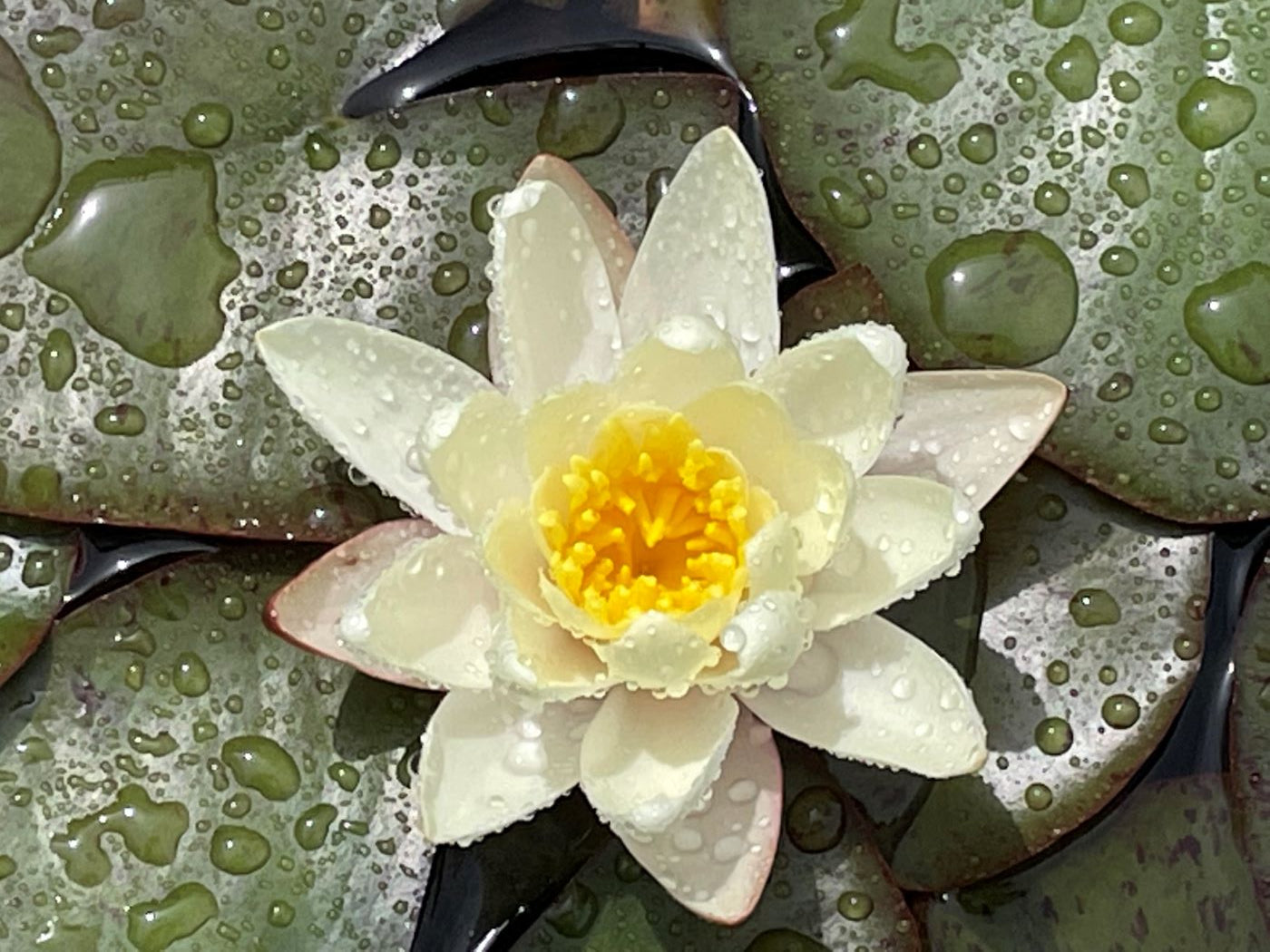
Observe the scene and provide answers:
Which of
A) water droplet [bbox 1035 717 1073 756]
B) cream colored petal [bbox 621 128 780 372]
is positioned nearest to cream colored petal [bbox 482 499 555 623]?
cream colored petal [bbox 621 128 780 372]

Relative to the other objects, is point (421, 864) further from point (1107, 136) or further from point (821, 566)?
point (1107, 136)

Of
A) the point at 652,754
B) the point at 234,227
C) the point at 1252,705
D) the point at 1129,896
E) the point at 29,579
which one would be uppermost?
the point at 234,227

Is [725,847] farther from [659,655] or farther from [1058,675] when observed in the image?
[1058,675]

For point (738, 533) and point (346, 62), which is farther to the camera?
point (346, 62)

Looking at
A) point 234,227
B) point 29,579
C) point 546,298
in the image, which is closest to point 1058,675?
point 546,298

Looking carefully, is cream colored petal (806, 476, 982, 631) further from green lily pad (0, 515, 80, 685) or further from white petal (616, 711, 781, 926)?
green lily pad (0, 515, 80, 685)

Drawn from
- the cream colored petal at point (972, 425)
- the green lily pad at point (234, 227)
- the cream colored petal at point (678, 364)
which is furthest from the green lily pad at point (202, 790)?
the cream colored petal at point (972, 425)

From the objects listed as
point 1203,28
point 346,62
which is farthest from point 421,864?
point 1203,28
